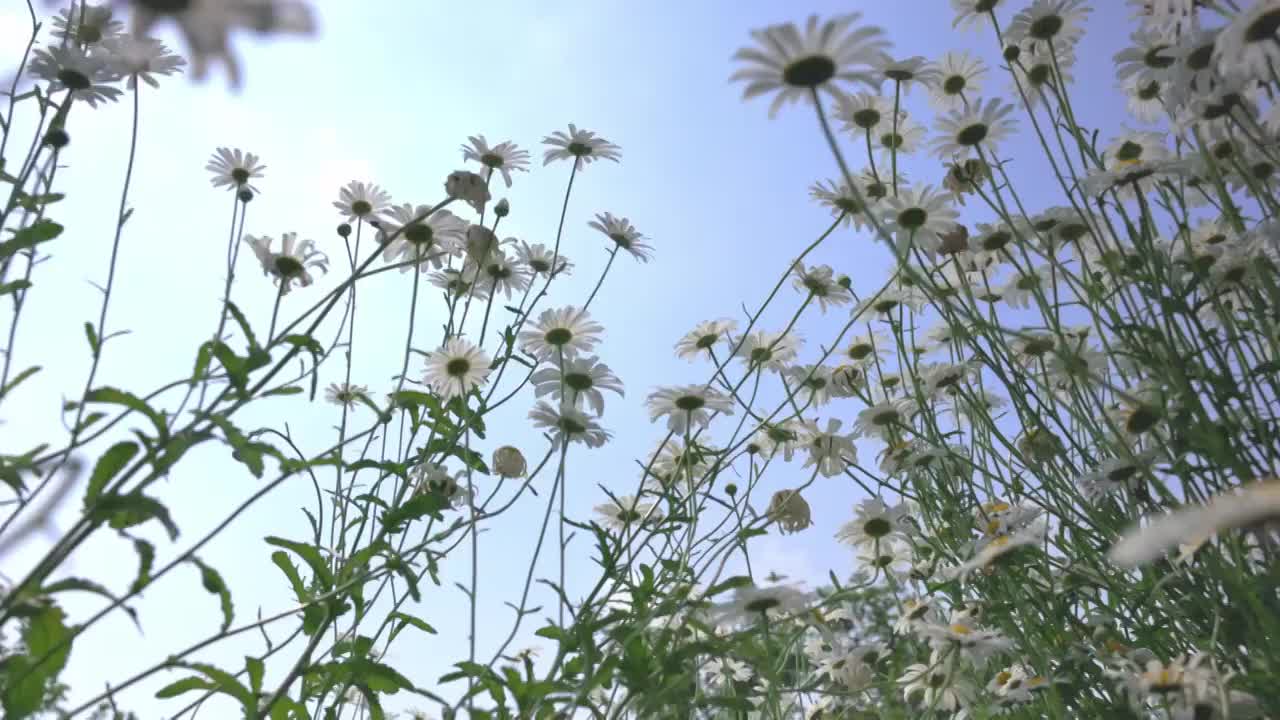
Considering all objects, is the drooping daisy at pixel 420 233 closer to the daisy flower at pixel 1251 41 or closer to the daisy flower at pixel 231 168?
the daisy flower at pixel 231 168

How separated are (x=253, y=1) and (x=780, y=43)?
1.24 m

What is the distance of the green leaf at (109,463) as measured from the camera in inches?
47.2

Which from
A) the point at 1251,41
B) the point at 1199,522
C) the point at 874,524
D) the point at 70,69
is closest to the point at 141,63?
the point at 70,69

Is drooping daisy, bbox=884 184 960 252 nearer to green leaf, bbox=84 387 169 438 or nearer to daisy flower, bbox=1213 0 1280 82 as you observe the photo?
daisy flower, bbox=1213 0 1280 82

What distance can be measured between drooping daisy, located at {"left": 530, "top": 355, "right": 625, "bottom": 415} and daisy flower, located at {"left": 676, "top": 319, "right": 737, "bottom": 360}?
2.66 ft

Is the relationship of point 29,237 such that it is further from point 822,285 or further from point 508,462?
point 822,285

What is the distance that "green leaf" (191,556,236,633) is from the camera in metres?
1.15

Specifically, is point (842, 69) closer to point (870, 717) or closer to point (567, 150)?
point (870, 717)

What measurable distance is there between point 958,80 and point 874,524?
4.84ft

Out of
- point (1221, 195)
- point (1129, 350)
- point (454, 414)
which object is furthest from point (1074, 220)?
point (454, 414)

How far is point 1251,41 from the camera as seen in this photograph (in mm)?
1577

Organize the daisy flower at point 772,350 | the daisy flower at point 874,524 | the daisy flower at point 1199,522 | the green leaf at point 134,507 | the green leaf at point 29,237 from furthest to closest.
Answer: the daisy flower at point 772,350 < the daisy flower at point 874,524 < the green leaf at point 29,237 < the green leaf at point 134,507 < the daisy flower at point 1199,522

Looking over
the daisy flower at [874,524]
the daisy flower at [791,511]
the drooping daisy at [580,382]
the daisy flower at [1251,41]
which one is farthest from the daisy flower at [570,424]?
the daisy flower at [1251,41]

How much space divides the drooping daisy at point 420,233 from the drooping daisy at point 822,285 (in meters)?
1.21
